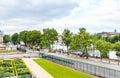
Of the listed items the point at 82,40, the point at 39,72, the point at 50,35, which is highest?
the point at 50,35

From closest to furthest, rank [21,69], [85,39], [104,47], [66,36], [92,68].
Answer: [92,68]
[21,69]
[104,47]
[85,39]
[66,36]

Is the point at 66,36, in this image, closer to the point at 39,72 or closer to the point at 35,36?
the point at 35,36

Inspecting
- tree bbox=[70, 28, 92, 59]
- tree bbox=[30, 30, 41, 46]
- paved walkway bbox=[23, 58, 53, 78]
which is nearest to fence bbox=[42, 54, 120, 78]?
paved walkway bbox=[23, 58, 53, 78]

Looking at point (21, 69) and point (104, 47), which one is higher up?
point (104, 47)

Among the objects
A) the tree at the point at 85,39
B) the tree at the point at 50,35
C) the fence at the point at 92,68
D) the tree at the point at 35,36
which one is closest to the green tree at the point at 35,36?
the tree at the point at 35,36

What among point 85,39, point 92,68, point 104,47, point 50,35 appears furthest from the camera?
point 50,35

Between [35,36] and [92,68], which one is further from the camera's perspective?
[35,36]

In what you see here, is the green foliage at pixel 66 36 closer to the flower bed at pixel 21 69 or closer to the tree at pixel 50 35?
the tree at pixel 50 35

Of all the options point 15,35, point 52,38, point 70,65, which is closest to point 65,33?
point 52,38

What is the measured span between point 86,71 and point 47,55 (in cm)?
2531

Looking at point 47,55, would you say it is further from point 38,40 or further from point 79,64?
point 38,40

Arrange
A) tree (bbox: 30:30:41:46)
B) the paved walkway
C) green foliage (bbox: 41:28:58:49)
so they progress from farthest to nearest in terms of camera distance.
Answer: tree (bbox: 30:30:41:46) → green foliage (bbox: 41:28:58:49) → the paved walkway

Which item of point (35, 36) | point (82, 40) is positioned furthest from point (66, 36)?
point (35, 36)

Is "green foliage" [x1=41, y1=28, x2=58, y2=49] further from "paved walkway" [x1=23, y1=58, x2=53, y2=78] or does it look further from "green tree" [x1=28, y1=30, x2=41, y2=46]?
"paved walkway" [x1=23, y1=58, x2=53, y2=78]
